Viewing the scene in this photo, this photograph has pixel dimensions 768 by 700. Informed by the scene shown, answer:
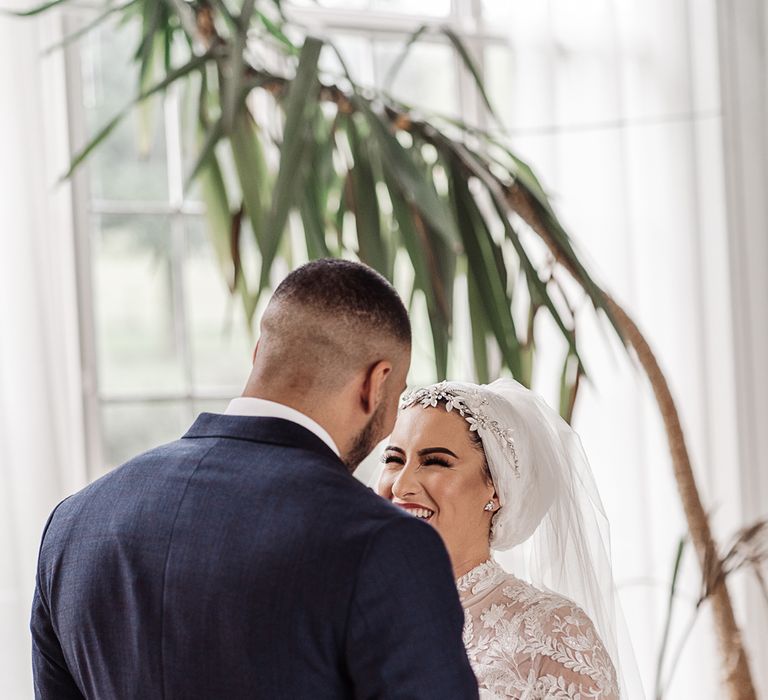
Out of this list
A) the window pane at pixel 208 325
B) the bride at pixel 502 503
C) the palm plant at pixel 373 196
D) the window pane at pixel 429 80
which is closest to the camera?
the bride at pixel 502 503

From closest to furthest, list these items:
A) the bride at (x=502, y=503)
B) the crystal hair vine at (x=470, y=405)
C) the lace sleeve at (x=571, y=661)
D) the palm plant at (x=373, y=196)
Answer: the lace sleeve at (x=571, y=661) < the bride at (x=502, y=503) < the crystal hair vine at (x=470, y=405) < the palm plant at (x=373, y=196)

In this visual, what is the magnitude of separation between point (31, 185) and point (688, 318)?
2.13 metres

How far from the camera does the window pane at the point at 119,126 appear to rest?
342 centimetres

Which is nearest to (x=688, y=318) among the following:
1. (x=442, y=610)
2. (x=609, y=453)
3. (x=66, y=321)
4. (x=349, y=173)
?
(x=609, y=453)

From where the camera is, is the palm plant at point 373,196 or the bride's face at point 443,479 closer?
the bride's face at point 443,479

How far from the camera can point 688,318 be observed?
152 inches

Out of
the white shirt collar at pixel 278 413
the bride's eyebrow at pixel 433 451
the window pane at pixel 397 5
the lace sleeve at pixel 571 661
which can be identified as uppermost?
the window pane at pixel 397 5

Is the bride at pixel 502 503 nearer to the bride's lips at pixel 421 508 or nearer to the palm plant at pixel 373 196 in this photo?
the bride's lips at pixel 421 508

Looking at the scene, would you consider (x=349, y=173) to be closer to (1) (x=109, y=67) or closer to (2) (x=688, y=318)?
(1) (x=109, y=67)

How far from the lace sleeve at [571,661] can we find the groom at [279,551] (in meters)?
0.66

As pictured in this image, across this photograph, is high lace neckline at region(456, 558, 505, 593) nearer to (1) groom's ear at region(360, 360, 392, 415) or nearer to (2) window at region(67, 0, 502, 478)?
(1) groom's ear at region(360, 360, 392, 415)

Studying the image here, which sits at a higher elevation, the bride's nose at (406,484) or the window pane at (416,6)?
the window pane at (416,6)

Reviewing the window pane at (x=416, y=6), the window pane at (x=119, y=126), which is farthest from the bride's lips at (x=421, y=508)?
the window pane at (x=416, y=6)

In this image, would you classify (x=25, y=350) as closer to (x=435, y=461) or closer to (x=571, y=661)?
(x=435, y=461)
